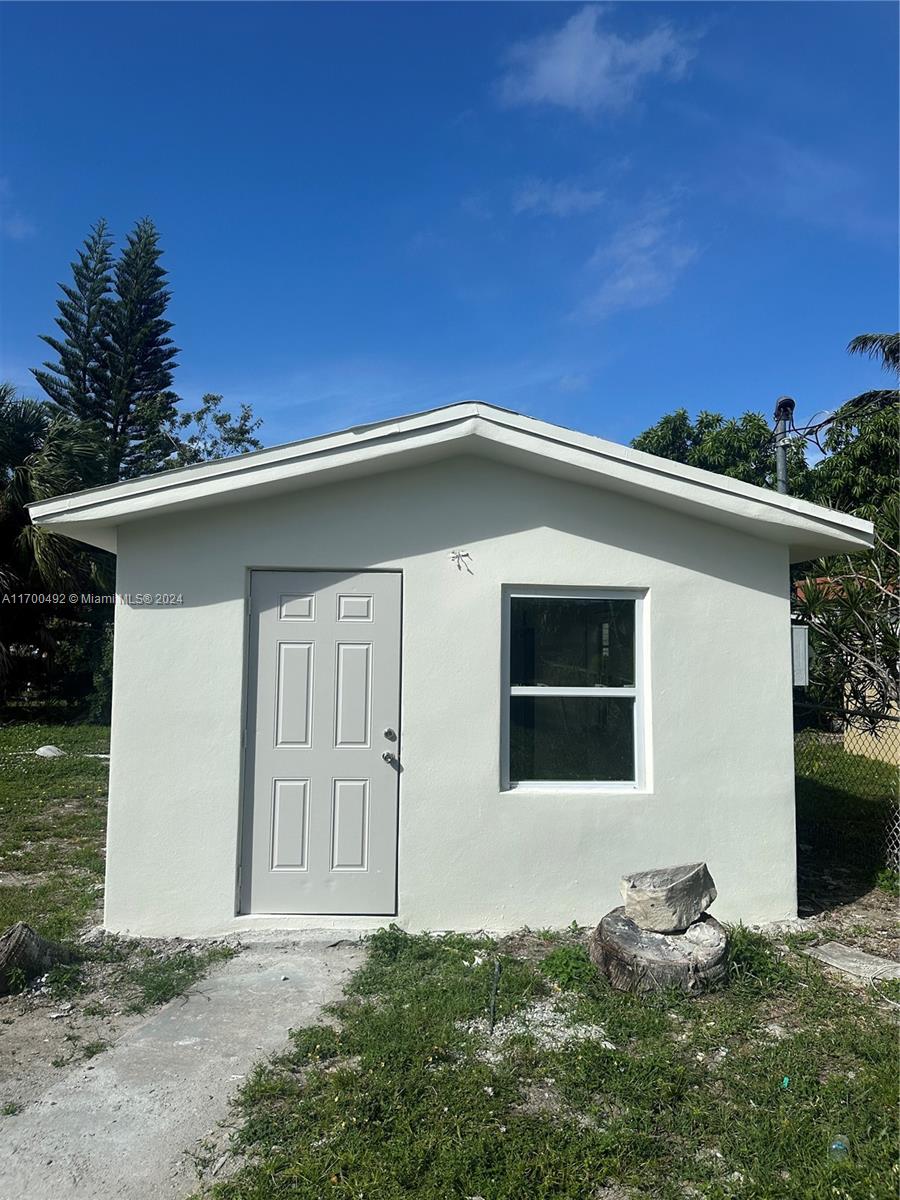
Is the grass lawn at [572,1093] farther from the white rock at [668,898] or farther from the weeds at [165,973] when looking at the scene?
the weeds at [165,973]

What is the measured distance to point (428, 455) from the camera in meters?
5.57

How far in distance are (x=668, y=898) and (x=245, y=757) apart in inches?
118

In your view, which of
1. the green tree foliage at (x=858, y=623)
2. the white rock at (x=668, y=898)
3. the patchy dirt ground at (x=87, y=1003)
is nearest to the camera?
the patchy dirt ground at (x=87, y=1003)

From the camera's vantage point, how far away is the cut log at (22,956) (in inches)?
173

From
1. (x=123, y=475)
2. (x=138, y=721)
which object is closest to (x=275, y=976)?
(x=138, y=721)

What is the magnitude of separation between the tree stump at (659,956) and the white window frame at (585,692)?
3.57 feet

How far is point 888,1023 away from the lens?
4.09 m

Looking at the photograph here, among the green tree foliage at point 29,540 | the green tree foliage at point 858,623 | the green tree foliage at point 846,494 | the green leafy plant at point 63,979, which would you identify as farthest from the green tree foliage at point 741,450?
the green leafy plant at point 63,979

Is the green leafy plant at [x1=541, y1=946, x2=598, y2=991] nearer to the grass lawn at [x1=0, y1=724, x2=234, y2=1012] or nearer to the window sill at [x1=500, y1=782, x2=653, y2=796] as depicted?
the window sill at [x1=500, y1=782, x2=653, y2=796]

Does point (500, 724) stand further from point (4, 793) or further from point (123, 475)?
point (123, 475)

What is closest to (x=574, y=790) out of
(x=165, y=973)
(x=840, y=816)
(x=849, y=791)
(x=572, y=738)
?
(x=572, y=738)

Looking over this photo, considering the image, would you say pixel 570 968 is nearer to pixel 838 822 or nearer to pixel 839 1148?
pixel 839 1148

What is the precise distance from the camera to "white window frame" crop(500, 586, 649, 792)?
221 inches

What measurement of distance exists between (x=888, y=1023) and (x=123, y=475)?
27393 mm
